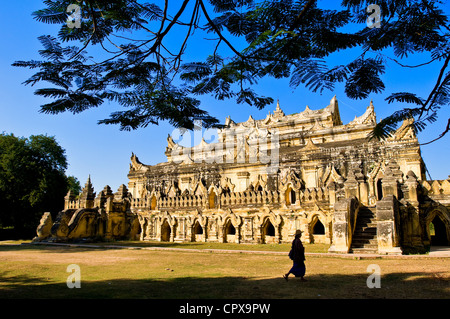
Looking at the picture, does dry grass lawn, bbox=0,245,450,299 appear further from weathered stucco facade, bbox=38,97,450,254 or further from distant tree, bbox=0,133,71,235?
distant tree, bbox=0,133,71,235

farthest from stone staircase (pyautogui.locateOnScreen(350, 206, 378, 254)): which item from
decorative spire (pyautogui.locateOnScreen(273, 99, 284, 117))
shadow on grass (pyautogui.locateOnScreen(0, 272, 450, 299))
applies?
decorative spire (pyautogui.locateOnScreen(273, 99, 284, 117))

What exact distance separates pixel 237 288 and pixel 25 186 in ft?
135

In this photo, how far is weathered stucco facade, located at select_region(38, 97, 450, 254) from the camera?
1602 centimetres

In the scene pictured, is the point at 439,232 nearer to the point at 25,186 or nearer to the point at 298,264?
the point at 298,264

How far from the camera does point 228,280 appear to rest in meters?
8.94

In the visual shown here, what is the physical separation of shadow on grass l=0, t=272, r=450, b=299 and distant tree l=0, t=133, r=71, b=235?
35.8m

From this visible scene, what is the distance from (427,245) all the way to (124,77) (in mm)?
17198

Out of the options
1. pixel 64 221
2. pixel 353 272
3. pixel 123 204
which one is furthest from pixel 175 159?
pixel 353 272

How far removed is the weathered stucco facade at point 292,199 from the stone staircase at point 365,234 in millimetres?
44

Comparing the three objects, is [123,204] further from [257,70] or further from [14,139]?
[257,70]

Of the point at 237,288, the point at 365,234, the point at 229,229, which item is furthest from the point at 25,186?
the point at 237,288

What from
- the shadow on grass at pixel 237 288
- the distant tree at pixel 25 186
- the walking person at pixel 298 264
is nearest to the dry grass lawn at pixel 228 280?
the shadow on grass at pixel 237 288

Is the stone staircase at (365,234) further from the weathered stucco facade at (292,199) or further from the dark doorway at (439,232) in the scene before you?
the dark doorway at (439,232)

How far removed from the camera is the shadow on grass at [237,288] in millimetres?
7004
